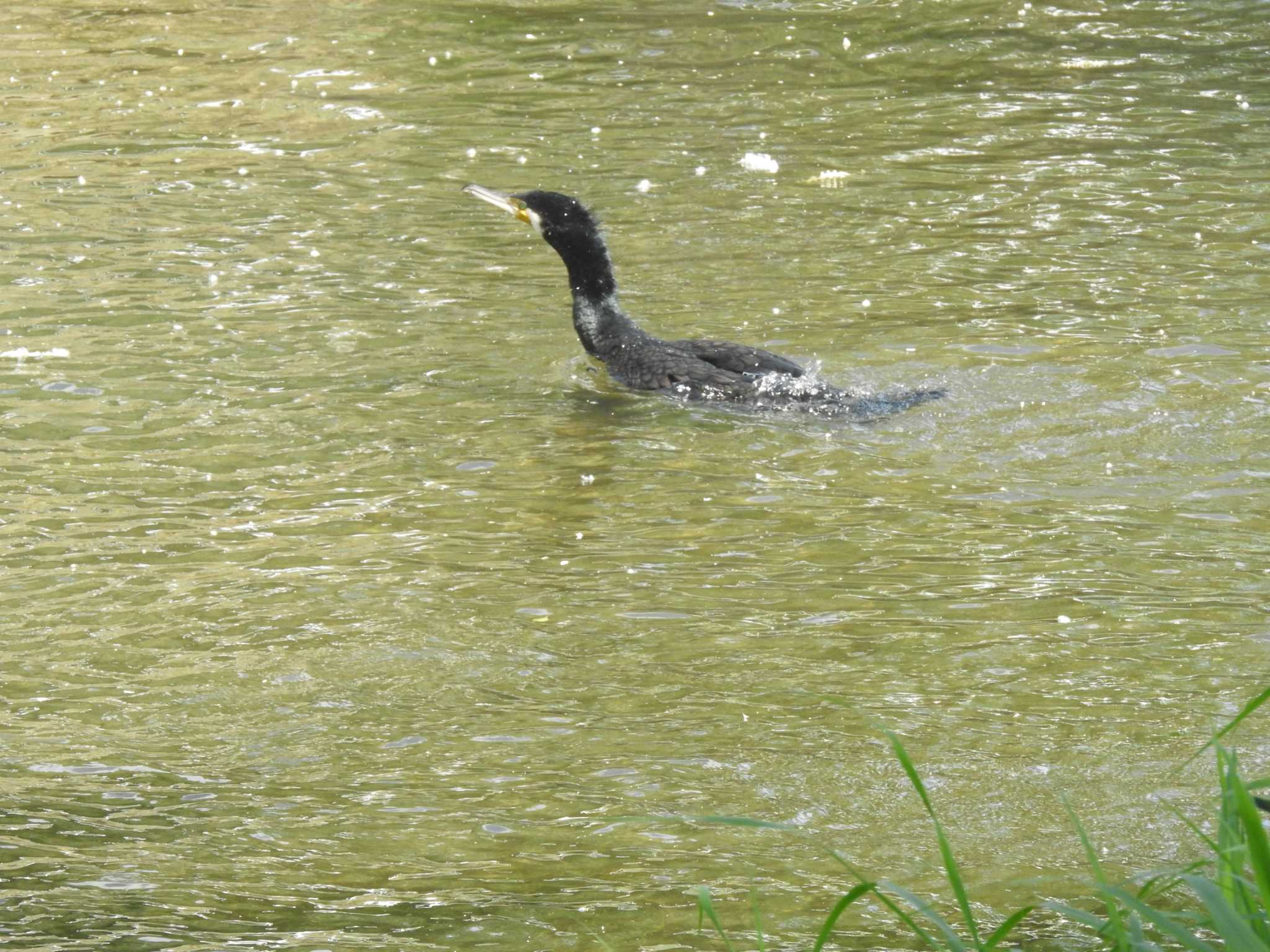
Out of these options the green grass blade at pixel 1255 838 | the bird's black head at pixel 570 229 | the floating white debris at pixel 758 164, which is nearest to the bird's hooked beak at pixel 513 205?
the bird's black head at pixel 570 229

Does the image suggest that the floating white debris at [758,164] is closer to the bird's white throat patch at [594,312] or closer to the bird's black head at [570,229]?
the bird's black head at [570,229]

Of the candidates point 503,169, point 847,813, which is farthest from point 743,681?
point 503,169

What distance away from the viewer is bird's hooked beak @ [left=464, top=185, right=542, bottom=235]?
36.2 feet

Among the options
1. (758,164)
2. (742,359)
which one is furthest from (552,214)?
(758,164)

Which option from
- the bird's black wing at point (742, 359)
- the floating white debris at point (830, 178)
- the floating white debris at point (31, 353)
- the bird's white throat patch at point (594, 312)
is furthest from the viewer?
the floating white debris at point (830, 178)

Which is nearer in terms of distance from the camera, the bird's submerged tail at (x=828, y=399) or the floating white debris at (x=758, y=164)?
the bird's submerged tail at (x=828, y=399)

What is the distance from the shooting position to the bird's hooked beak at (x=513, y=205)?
1105cm

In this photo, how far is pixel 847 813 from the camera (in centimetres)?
565

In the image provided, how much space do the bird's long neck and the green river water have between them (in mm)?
293

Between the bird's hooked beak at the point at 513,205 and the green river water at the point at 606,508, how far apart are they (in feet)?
2.24

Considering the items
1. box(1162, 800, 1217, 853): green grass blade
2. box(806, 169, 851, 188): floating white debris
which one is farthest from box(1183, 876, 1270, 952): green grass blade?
box(806, 169, 851, 188): floating white debris

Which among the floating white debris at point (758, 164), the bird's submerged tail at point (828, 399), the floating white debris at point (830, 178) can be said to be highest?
the floating white debris at point (758, 164)

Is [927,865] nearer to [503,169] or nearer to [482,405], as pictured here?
[482,405]

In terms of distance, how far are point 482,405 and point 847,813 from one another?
4.79 m
